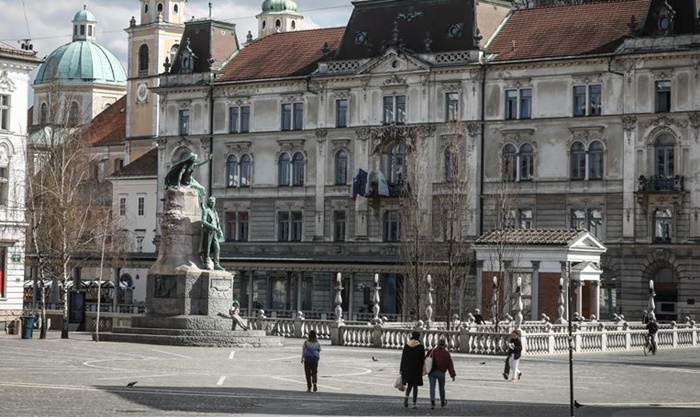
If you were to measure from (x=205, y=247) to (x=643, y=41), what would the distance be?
139ft

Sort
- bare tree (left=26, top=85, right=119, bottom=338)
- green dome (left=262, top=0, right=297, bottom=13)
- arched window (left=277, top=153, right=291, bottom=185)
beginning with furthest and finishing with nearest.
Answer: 1. green dome (left=262, top=0, right=297, bottom=13)
2. arched window (left=277, top=153, right=291, bottom=185)
3. bare tree (left=26, top=85, right=119, bottom=338)

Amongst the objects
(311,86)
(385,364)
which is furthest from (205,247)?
(311,86)

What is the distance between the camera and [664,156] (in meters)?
95.5

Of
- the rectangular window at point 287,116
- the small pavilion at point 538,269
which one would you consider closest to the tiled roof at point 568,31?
the rectangular window at point 287,116

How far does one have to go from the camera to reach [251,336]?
6097cm

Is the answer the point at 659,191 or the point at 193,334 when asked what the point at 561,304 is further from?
the point at 659,191

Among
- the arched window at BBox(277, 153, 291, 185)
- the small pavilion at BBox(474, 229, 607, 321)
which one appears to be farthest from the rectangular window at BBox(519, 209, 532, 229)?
the arched window at BBox(277, 153, 291, 185)

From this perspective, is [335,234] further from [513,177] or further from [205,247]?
[205,247]

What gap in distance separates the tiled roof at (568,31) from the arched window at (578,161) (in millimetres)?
5413

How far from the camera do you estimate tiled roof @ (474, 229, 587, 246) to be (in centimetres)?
8094

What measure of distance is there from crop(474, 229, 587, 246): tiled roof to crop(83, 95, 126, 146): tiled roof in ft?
237

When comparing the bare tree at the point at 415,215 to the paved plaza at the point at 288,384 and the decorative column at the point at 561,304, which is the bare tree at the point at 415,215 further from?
the paved plaza at the point at 288,384

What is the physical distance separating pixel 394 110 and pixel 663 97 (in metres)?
18.0

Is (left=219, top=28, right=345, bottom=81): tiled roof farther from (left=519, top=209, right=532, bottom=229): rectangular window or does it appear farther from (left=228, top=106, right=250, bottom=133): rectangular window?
(left=519, top=209, right=532, bottom=229): rectangular window
